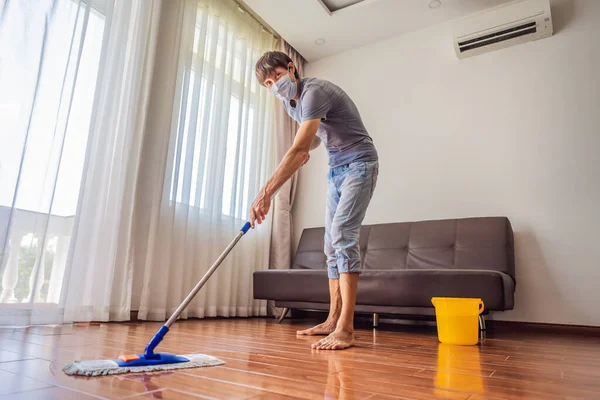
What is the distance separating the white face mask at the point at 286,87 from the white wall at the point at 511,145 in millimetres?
1813

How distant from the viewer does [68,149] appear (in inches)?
81.0

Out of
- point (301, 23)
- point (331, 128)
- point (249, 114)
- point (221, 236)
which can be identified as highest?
point (301, 23)

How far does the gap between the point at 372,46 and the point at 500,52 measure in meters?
1.13

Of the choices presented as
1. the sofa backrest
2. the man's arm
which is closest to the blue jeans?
the man's arm

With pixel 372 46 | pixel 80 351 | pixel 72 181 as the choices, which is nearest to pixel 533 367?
pixel 80 351

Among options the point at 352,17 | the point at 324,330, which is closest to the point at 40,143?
the point at 324,330

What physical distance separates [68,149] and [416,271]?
1977mm

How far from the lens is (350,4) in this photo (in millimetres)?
3289

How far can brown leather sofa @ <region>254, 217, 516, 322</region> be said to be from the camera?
2.15m

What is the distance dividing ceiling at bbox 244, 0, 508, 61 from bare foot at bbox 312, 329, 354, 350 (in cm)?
263

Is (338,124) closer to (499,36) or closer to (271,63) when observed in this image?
(271,63)

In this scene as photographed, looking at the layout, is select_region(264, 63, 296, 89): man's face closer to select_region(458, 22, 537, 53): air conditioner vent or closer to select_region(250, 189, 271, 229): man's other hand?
select_region(250, 189, 271, 229): man's other hand

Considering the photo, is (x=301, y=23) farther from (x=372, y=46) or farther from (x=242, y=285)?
(x=242, y=285)

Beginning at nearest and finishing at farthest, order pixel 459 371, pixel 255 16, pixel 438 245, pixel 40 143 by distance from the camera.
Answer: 1. pixel 459 371
2. pixel 40 143
3. pixel 438 245
4. pixel 255 16
